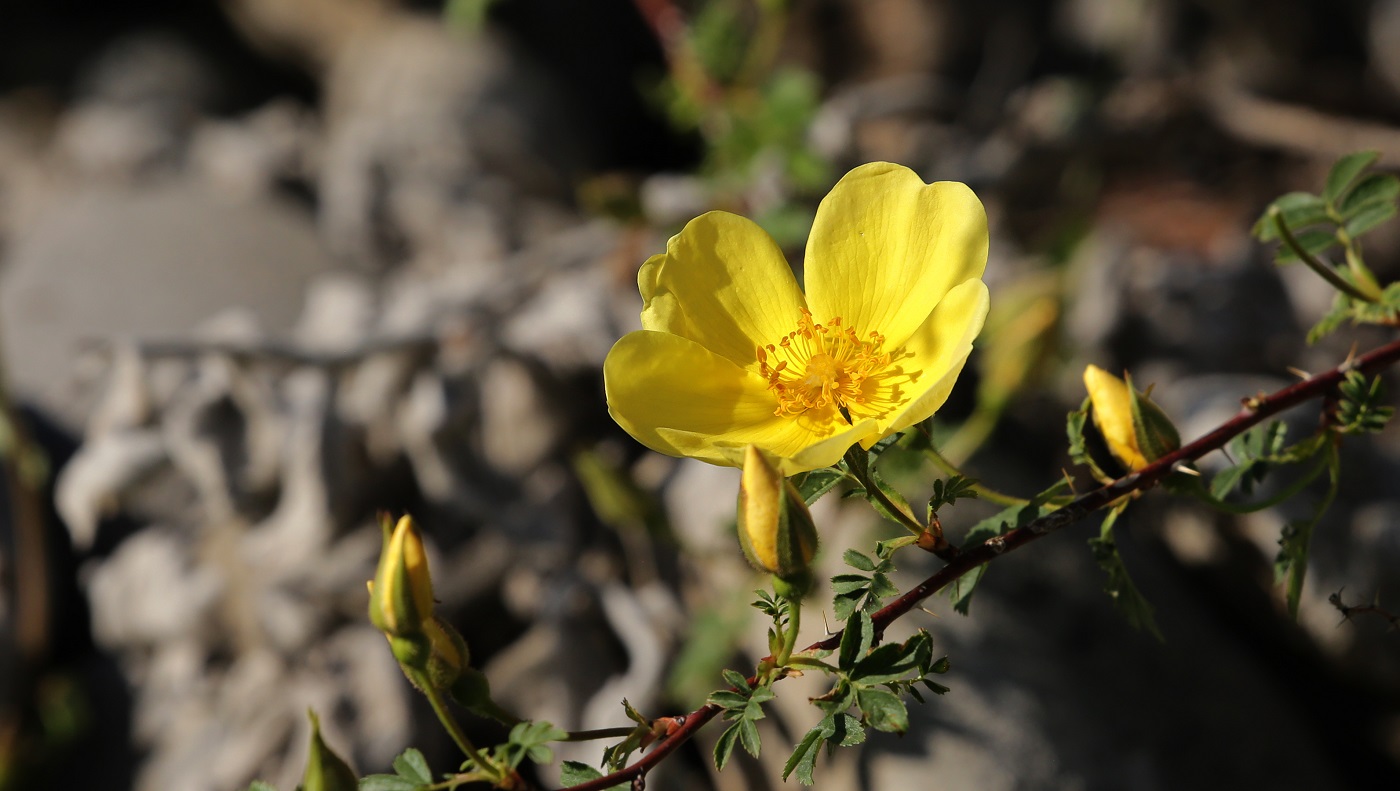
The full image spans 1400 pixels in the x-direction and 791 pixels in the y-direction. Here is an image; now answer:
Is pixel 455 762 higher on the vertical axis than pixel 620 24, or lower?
lower

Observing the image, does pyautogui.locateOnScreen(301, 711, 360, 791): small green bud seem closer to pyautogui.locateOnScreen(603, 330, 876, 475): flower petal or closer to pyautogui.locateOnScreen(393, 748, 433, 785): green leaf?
pyautogui.locateOnScreen(393, 748, 433, 785): green leaf

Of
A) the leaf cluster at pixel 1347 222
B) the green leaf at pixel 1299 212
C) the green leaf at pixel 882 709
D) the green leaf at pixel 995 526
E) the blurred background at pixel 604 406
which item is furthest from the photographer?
the blurred background at pixel 604 406

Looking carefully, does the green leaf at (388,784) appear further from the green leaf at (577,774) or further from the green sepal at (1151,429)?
the green sepal at (1151,429)

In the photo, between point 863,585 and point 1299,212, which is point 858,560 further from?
point 1299,212

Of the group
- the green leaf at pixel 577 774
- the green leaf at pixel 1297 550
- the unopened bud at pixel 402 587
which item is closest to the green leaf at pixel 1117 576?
the green leaf at pixel 1297 550

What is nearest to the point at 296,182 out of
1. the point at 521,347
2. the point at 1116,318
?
the point at 521,347

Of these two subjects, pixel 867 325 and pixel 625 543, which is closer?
pixel 867 325

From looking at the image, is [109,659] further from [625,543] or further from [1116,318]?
[1116,318]
